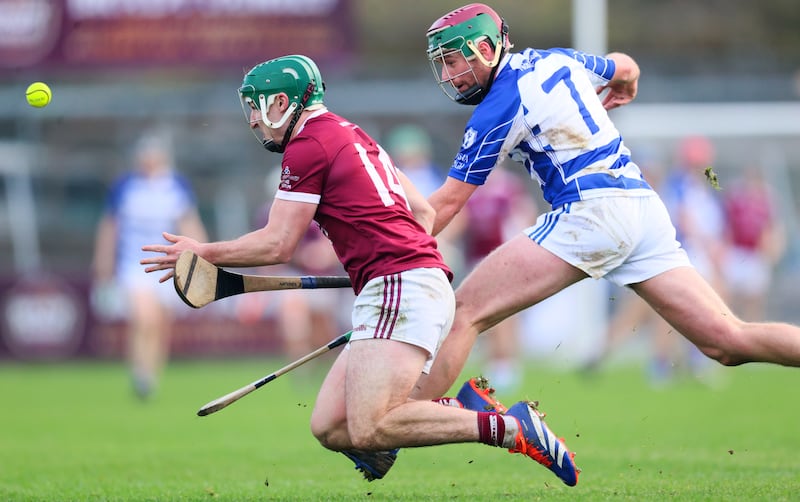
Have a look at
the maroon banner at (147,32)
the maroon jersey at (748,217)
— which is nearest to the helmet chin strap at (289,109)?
the maroon jersey at (748,217)

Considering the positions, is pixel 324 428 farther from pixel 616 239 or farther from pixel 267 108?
pixel 616 239

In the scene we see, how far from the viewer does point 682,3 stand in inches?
1481

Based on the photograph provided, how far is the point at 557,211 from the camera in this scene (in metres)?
6.11

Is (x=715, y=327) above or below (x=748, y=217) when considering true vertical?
above

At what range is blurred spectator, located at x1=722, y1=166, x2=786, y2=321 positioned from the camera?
1703 cm

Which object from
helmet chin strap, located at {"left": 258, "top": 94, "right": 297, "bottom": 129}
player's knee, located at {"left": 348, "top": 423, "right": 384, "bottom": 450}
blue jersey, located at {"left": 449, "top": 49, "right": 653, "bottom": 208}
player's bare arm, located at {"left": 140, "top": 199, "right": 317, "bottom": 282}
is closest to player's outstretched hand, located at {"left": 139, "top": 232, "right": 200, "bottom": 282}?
player's bare arm, located at {"left": 140, "top": 199, "right": 317, "bottom": 282}

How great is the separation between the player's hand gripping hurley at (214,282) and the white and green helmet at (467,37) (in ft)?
3.91

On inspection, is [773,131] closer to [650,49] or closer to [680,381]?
[680,381]

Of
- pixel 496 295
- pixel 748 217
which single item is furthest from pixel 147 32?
→ pixel 496 295

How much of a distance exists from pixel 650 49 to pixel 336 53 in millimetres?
20350

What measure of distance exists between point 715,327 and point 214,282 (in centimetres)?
240

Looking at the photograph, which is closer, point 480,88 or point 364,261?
point 364,261

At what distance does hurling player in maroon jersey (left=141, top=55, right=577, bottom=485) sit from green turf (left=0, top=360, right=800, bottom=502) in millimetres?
433

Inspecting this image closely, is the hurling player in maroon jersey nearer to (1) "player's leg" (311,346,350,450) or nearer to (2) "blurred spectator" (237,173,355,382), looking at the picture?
(1) "player's leg" (311,346,350,450)
